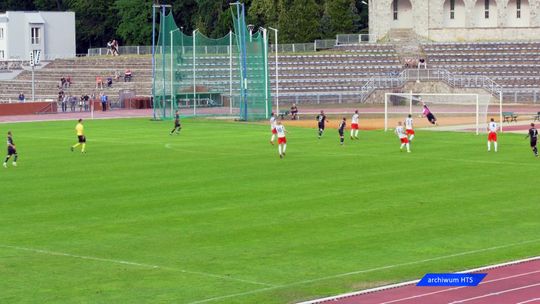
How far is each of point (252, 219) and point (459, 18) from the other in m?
85.2

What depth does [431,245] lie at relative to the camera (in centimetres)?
3008

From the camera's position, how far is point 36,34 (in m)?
132

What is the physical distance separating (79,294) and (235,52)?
62.7 metres

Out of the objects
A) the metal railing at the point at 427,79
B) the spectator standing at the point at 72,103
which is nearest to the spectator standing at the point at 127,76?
the spectator standing at the point at 72,103

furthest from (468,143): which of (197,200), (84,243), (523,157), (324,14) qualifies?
(324,14)

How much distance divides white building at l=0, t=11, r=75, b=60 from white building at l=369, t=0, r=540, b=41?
36.4 metres

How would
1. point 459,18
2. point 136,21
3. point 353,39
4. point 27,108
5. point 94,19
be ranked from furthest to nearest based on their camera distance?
1. point 94,19
2. point 136,21
3. point 459,18
4. point 353,39
5. point 27,108

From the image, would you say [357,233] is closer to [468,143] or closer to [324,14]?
[468,143]

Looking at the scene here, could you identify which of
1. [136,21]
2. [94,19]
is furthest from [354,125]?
[94,19]

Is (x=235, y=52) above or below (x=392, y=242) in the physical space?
above

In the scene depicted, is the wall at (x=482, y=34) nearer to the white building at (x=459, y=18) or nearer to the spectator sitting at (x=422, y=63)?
the white building at (x=459, y=18)

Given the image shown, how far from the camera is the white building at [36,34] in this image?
130 meters

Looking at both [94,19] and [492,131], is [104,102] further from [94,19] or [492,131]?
[94,19]

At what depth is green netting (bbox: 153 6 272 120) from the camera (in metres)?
79.9
